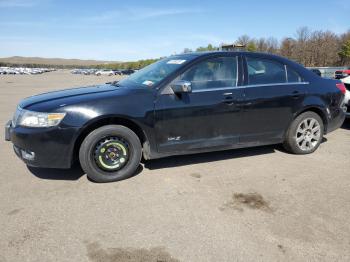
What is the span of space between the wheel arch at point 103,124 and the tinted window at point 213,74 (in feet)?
3.01

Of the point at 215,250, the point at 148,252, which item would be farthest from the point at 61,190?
the point at 215,250

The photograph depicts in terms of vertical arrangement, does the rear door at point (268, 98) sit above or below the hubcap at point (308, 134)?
above

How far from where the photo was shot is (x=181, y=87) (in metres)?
3.96

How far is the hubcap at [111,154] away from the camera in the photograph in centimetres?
389

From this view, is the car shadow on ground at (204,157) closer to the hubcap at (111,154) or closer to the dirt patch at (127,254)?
the hubcap at (111,154)

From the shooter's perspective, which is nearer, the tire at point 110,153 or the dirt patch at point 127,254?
the dirt patch at point 127,254

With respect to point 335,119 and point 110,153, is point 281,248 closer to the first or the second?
point 110,153

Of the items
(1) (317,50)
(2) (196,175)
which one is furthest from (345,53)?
(2) (196,175)

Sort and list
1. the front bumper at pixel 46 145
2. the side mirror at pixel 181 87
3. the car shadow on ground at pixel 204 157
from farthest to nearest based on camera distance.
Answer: the car shadow on ground at pixel 204 157 → the side mirror at pixel 181 87 → the front bumper at pixel 46 145

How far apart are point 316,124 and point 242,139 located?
1.51 meters

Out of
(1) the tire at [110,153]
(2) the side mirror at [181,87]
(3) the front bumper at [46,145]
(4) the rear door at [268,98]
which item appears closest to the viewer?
(3) the front bumper at [46,145]

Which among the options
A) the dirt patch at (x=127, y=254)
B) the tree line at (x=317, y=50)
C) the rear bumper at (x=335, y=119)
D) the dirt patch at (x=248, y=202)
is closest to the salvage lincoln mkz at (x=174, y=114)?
the rear bumper at (x=335, y=119)

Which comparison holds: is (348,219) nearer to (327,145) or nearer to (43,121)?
(327,145)

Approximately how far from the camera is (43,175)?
13.8 ft
